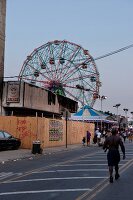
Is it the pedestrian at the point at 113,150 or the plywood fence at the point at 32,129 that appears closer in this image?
the pedestrian at the point at 113,150

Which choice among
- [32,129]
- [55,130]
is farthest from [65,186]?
[55,130]

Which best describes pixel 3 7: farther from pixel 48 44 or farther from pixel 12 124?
pixel 48 44

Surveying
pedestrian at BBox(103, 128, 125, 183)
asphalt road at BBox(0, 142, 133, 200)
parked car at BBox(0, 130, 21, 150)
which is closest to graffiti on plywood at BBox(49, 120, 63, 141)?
parked car at BBox(0, 130, 21, 150)

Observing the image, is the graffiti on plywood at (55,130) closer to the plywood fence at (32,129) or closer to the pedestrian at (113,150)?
the plywood fence at (32,129)

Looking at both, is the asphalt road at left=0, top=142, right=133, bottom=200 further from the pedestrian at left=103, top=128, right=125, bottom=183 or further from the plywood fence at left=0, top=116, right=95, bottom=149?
the plywood fence at left=0, top=116, right=95, bottom=149

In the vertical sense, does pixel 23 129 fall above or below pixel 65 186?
above

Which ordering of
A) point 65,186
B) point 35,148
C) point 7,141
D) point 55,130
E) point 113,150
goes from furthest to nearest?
point 55,130
point 7,141
point 35,148
point 113,150
point 65,186

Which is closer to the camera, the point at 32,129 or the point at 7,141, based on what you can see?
the point at 7,141

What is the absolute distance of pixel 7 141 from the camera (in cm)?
3369

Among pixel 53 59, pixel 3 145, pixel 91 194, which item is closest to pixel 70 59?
pixel 53 59

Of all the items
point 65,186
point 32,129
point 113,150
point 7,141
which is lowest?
point 65,186

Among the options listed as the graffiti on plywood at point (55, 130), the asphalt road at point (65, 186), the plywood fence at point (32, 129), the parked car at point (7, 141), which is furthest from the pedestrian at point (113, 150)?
the graffiti on plywood at point (55, 130)

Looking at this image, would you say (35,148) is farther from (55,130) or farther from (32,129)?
(55,130)

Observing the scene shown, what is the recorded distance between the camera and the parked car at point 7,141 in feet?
109
